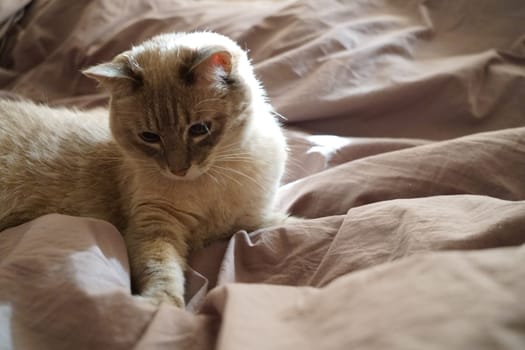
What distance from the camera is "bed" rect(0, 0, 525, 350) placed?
63 centimetres

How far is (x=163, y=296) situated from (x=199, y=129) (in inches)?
17.8

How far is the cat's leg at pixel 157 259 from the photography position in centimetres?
106

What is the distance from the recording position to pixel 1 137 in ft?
4.62

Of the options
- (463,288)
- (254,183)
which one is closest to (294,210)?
(254,183)

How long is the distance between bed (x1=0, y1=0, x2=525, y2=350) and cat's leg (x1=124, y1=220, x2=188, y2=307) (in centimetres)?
6

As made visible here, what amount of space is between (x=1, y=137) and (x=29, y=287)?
2.39 ft

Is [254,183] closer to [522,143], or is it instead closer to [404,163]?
[404,163]

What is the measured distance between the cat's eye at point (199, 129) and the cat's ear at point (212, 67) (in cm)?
10

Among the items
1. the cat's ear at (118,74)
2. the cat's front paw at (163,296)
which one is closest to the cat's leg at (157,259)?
the cat's front paw at (163,296)

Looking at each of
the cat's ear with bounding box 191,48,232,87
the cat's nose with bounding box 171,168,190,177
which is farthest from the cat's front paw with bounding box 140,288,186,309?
the cat's ear with bounding box 191,48,232,87

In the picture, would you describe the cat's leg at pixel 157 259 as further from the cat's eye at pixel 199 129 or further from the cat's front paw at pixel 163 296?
the cat's eye at pixel 199 129

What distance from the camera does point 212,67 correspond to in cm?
118

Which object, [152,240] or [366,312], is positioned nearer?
[366,312]

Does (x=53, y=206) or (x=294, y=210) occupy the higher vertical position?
(x=53, y=206)
